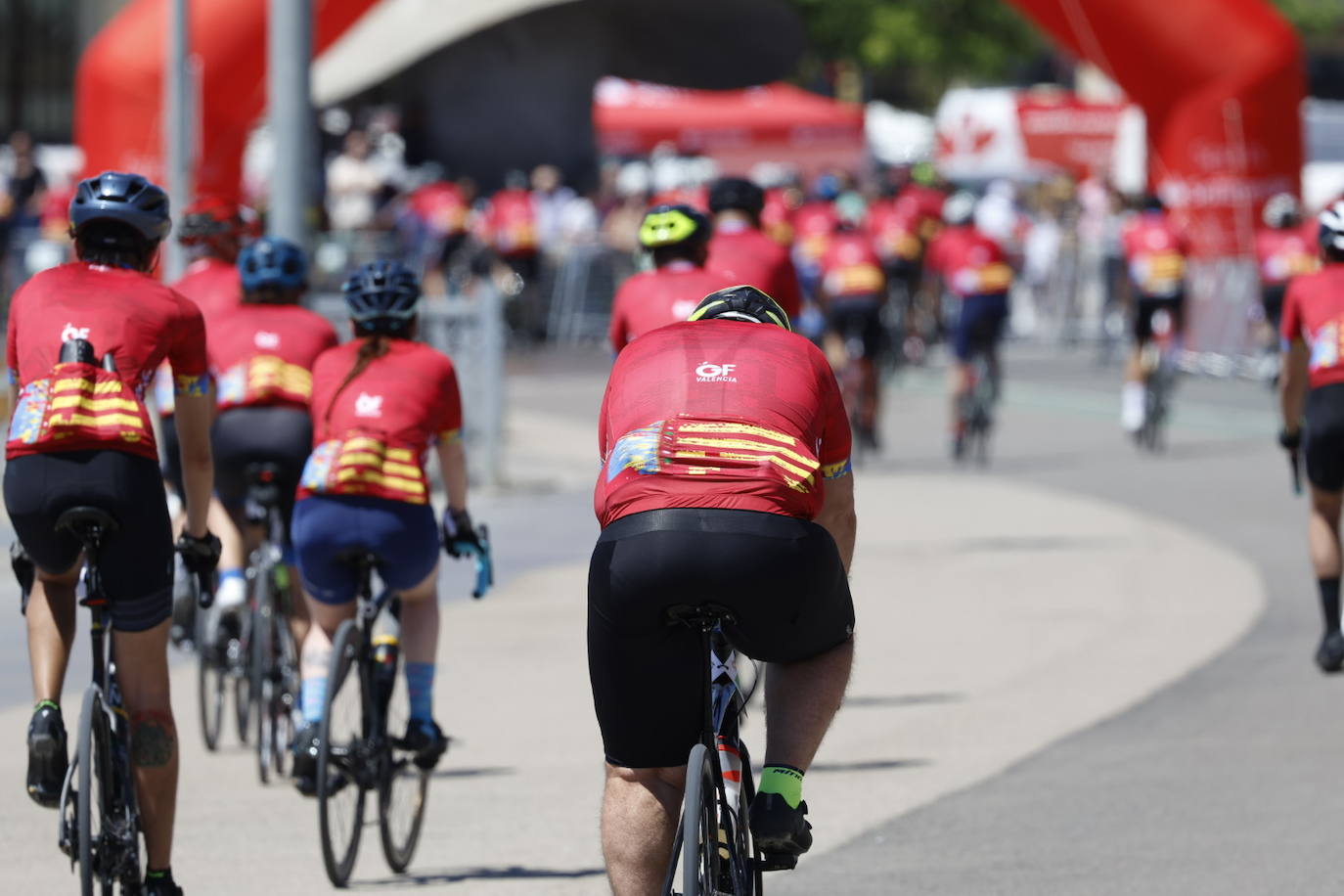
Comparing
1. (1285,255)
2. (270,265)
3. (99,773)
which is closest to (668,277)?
(270,265)

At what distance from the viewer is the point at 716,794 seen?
4.86m

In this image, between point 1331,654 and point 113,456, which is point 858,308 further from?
point 113,456

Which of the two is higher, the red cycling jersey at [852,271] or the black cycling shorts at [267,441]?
the black cycling shorts at [267,441]

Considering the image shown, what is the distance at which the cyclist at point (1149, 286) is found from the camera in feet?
63.6

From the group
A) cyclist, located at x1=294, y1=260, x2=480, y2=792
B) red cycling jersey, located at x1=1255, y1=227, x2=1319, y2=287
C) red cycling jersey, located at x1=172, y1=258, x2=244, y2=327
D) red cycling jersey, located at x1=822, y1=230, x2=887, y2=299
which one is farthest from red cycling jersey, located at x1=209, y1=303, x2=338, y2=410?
red cycling jersey, located at x1=1255, y1=227, x2=1319, y2=287

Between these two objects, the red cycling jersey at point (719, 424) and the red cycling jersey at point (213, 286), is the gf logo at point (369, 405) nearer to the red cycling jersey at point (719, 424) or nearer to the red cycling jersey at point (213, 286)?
the red cycling jersey at point (213, 286)

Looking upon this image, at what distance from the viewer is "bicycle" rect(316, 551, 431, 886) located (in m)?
6.88

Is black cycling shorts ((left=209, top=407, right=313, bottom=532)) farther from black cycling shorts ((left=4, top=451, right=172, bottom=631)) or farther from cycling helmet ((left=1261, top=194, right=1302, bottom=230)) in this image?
cycling helmet ((left=1261, top=194, right=1302, bottom=230))

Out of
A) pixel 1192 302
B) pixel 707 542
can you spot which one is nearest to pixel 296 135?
pixel 707 542

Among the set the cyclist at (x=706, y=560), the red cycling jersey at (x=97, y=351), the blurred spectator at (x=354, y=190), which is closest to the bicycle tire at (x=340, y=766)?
the red cycling jersey at (x=97, y=351)

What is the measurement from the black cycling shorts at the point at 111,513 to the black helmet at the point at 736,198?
4.47 metres

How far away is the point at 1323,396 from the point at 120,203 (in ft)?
17.0

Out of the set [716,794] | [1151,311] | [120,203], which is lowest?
[1151,311]

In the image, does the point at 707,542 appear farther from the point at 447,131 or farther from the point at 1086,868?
the point at 447,131
